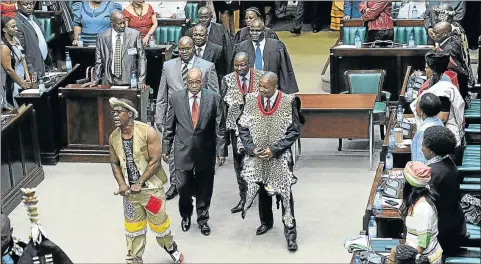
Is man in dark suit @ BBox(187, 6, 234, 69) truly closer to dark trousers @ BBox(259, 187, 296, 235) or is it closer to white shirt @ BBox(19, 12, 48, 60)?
white shirt @ BBox(19, 12, 48, 60)

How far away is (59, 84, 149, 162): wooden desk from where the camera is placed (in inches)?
465

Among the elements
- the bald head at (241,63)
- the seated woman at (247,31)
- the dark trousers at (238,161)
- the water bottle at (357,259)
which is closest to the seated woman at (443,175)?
the water bottle at (357,259)

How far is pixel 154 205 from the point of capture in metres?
8.47

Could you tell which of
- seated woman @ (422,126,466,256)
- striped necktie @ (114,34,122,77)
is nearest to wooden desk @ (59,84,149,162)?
striped necktie @ (114,34,122,77)

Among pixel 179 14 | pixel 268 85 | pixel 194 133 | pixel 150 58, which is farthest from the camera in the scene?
pixel 179 14

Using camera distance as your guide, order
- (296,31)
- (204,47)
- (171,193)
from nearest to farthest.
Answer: (171,193), (204,47), (296,31)

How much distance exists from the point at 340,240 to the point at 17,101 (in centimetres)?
423

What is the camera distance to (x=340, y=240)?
9633 mm

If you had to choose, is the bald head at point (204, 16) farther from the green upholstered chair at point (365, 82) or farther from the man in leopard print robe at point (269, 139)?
the man in leopard print robe at point (269, 139)

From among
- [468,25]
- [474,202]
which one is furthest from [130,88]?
[468,25]

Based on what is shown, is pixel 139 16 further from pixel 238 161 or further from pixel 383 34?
pixel 238 161

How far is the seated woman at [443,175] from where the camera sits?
6.97 meters

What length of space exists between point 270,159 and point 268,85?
26.9 inches

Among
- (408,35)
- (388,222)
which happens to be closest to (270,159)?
(388,222)
